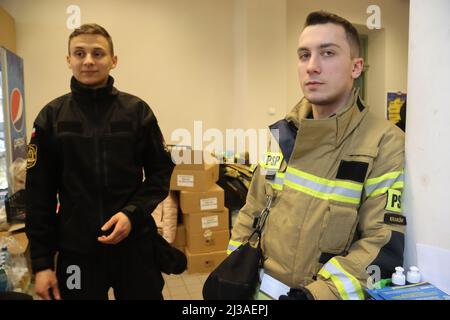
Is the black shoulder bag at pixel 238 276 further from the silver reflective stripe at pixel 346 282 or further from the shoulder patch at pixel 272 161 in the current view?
the silver reflective stripe at pixel 346 282

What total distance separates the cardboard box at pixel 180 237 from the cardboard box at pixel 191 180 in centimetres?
38

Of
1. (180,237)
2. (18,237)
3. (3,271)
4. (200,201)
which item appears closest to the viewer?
(3,271)

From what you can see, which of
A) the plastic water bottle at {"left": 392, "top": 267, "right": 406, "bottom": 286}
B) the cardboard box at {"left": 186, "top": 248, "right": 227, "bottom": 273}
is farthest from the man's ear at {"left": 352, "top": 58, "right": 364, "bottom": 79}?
the cardboard box at {"left": 186, "top": 248, "right": 227, "bottom": 273}

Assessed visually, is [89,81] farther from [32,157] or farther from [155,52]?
[155,52]

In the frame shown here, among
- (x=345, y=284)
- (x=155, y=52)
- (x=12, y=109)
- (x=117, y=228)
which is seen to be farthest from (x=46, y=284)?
(x=155, y=52)

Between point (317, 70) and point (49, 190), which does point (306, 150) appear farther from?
point (49, 190)

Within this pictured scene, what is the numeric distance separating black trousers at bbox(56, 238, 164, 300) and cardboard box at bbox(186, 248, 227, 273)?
163cm

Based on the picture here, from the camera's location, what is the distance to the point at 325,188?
934 mm

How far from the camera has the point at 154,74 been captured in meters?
3.81

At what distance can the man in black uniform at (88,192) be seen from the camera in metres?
1.26

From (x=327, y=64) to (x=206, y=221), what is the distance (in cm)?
222

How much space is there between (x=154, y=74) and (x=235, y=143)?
1.24 m

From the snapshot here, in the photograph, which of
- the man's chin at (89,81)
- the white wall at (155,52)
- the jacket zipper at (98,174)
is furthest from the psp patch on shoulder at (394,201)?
the white wall at (155,52)

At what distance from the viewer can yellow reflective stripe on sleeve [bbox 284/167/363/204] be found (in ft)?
2.96
